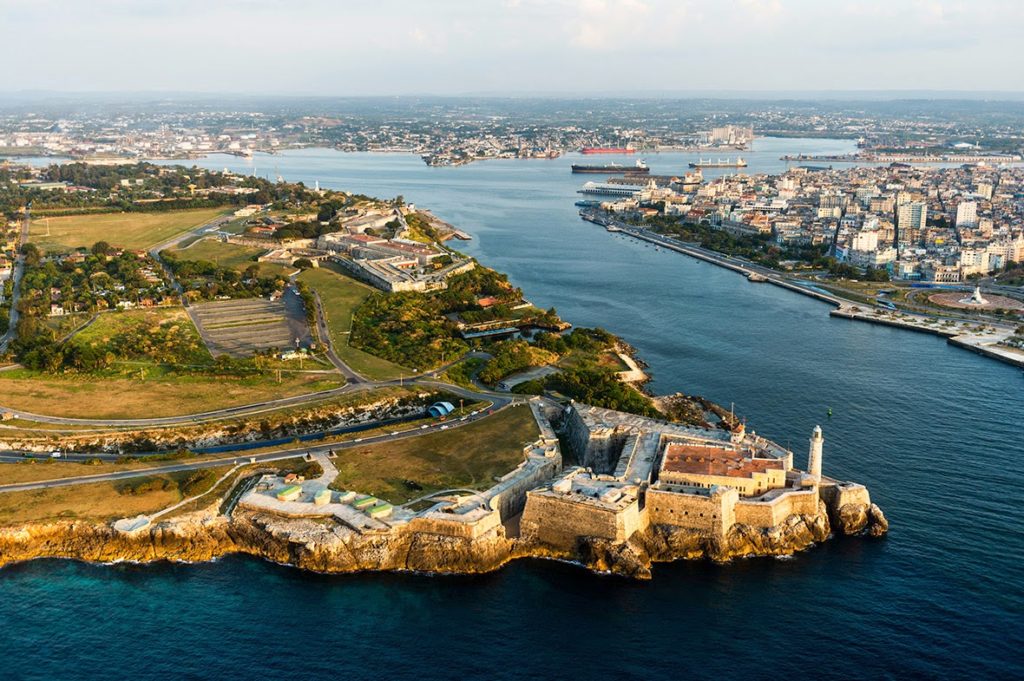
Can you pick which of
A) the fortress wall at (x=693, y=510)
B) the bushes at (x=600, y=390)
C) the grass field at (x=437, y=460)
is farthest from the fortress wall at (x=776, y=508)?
the bushes at (x=600, y=390)

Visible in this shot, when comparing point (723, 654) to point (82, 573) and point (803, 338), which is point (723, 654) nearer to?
point (82, 573)

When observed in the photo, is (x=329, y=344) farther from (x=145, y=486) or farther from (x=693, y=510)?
(x=693, y=510)

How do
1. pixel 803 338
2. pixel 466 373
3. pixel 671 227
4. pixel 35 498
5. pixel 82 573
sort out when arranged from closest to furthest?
pixel 82 573
pixel 35 498
pixel 466 373
pixel 803 338
pixel 671 227

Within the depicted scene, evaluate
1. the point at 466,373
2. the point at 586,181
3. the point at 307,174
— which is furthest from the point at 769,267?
the point at 307,174

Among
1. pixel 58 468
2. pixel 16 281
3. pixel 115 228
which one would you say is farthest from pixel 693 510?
pixel 115 228

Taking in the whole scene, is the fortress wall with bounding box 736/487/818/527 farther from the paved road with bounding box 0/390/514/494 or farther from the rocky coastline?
the paved road with bounding box 0/390/514/494

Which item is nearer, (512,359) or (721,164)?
(512,359)

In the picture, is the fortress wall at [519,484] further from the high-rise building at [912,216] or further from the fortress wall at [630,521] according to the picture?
the high-rise building at [912,216]
